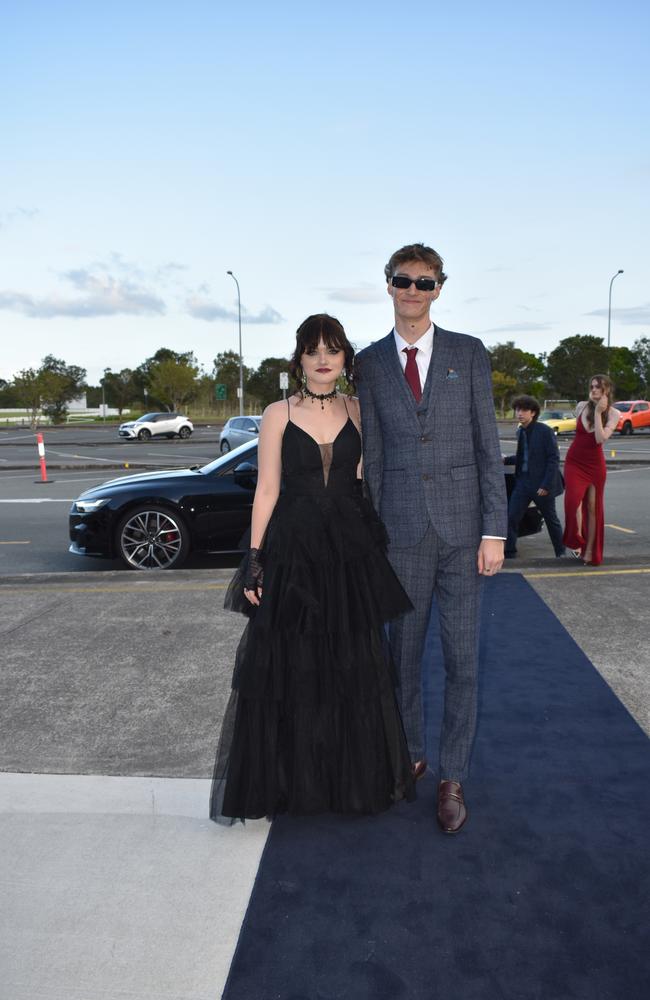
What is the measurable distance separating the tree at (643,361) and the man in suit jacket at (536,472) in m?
78.2

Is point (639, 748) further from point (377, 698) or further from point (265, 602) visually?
point (265, 602)

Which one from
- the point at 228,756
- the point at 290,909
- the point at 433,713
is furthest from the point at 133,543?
the point at 290,909

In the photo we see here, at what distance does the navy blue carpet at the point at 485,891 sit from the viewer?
2.09 metres

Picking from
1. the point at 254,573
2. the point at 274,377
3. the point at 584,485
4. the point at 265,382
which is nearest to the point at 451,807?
the point at 254,573

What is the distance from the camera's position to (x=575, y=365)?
7100cm

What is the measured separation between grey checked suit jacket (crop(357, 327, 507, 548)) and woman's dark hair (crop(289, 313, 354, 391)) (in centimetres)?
11

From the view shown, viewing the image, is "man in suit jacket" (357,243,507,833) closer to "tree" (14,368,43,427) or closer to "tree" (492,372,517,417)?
"tree" (14,368,43,427)

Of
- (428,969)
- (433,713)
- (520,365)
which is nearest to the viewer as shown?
(428,969)

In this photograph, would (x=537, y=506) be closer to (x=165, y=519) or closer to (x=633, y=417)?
(x=165, y=519)

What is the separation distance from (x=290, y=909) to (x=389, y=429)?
157 centimetres

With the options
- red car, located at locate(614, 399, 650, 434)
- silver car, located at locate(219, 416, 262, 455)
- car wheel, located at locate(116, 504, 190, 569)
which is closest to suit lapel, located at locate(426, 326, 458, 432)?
car wheel, located at locate(116, 504, 190, 569)

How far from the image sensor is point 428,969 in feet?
6.97

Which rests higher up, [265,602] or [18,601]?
[265,602]

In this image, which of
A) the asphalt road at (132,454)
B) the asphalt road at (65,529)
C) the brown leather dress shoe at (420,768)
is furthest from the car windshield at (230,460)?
the asphalt road at (132,454)
